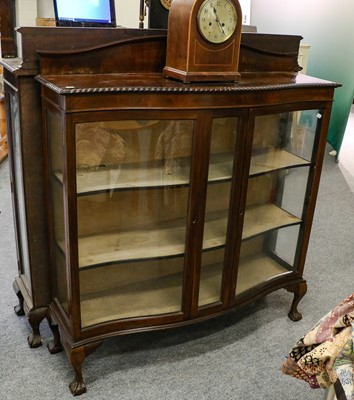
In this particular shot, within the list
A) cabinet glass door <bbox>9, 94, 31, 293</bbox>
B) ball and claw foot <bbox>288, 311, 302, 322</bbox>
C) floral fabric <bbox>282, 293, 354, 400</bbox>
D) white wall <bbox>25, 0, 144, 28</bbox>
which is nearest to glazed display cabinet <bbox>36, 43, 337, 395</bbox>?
cabinet glass door <bbox>9, 94, 31, 293</bbox>

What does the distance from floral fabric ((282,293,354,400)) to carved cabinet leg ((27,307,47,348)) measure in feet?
3.45

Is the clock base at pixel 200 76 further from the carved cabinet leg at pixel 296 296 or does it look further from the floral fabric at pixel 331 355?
the carved cabinet leg at pixel 296 296

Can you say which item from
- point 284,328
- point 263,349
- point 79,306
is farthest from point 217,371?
point 79,306

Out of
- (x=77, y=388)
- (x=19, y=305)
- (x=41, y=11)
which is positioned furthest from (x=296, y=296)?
(x=41, y=11)

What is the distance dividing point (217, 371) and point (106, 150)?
3.11 ft

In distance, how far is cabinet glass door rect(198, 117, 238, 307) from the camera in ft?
5.24

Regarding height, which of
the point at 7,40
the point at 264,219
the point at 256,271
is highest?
the point at 7,40

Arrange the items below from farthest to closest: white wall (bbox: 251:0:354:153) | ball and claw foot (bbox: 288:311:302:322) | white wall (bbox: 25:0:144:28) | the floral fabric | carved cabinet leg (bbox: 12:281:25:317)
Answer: white wall (bbox: 25:0:144:28), white wall (bbox: 251:0:354:153), ball and claw foot (bbox: 288:311:302:322), carved cabinet leg (bbox: 12:281:25:317), the floral fabric

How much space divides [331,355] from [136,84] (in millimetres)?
918

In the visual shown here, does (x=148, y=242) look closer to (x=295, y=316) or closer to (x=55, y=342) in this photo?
(x=55, y=342)

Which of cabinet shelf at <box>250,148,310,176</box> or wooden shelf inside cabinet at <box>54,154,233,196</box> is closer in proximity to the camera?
wooden shelf inside cabinet at <box>54,154,233,196</box>

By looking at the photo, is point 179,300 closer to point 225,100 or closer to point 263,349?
point 263,349

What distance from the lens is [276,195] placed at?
6.56 ft

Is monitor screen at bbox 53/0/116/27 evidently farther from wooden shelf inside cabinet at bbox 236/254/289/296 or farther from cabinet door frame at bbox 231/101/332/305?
wooden shelf inside cabinet at bbox 236/254/289/296
